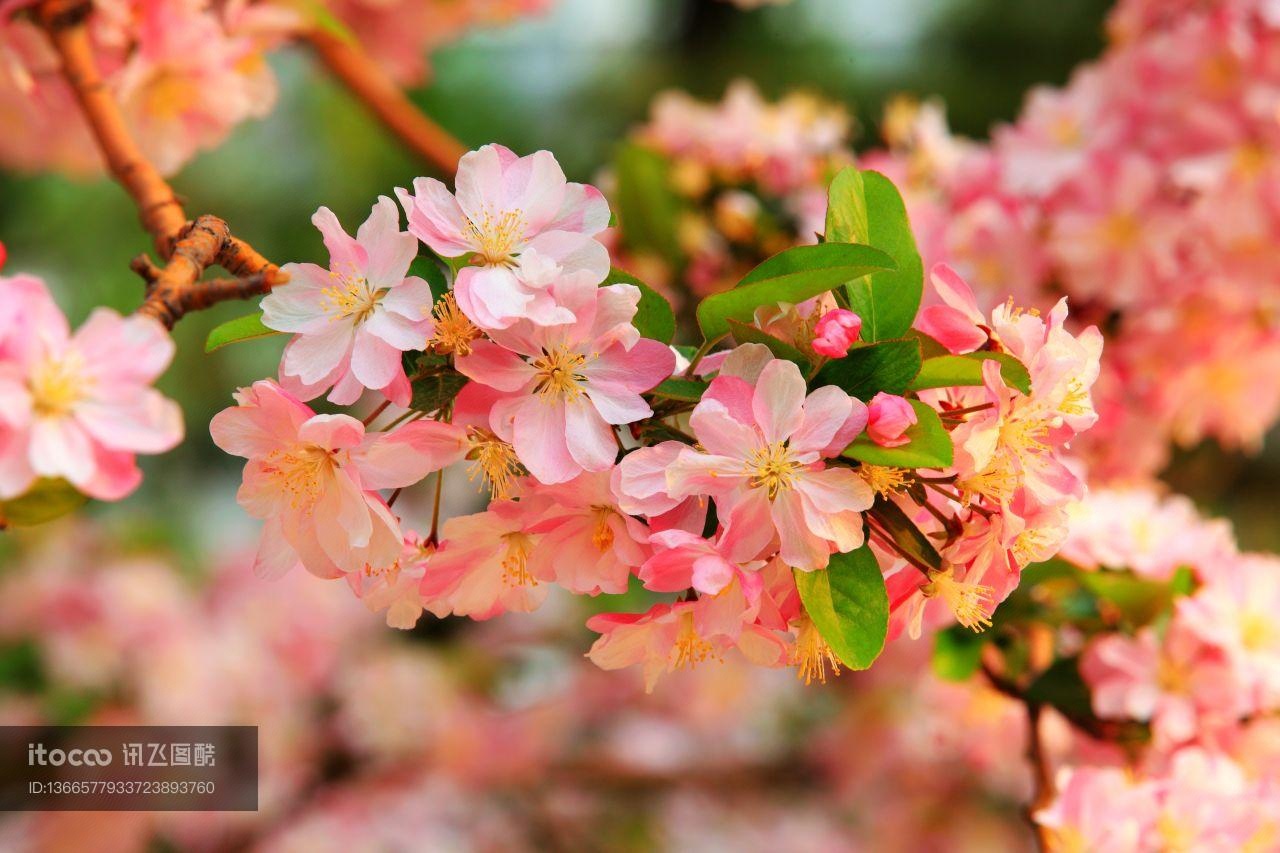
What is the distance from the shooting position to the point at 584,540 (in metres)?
0.36

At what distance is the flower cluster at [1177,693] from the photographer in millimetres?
520

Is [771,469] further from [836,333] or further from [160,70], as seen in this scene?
[160,70]

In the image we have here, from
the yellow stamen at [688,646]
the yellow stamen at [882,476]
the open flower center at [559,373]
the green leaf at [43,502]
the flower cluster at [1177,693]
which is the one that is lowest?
the flower cluster at [1177,693]

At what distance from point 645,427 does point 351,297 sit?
3.7 inches

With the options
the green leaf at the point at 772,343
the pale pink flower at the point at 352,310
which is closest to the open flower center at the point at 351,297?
the pale pink flower at the point at 352,310

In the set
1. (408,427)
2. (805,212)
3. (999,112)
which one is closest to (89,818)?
(805,212)

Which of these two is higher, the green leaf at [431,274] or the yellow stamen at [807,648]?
the green leaf at [431,274]

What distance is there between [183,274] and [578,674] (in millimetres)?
1085

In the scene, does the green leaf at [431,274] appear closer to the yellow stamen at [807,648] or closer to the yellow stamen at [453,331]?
the yellow stamen at [453,331]

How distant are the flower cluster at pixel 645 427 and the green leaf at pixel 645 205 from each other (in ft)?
1.89

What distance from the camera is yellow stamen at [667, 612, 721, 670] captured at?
0.37m

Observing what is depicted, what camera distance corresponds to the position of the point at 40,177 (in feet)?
5.39

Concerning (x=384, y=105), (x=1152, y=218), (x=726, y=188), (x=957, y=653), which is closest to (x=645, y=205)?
(x=726, y=188)

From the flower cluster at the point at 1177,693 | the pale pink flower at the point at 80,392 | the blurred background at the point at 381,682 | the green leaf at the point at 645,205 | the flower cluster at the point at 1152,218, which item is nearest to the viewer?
the pale pink flower at the point at 80,392
